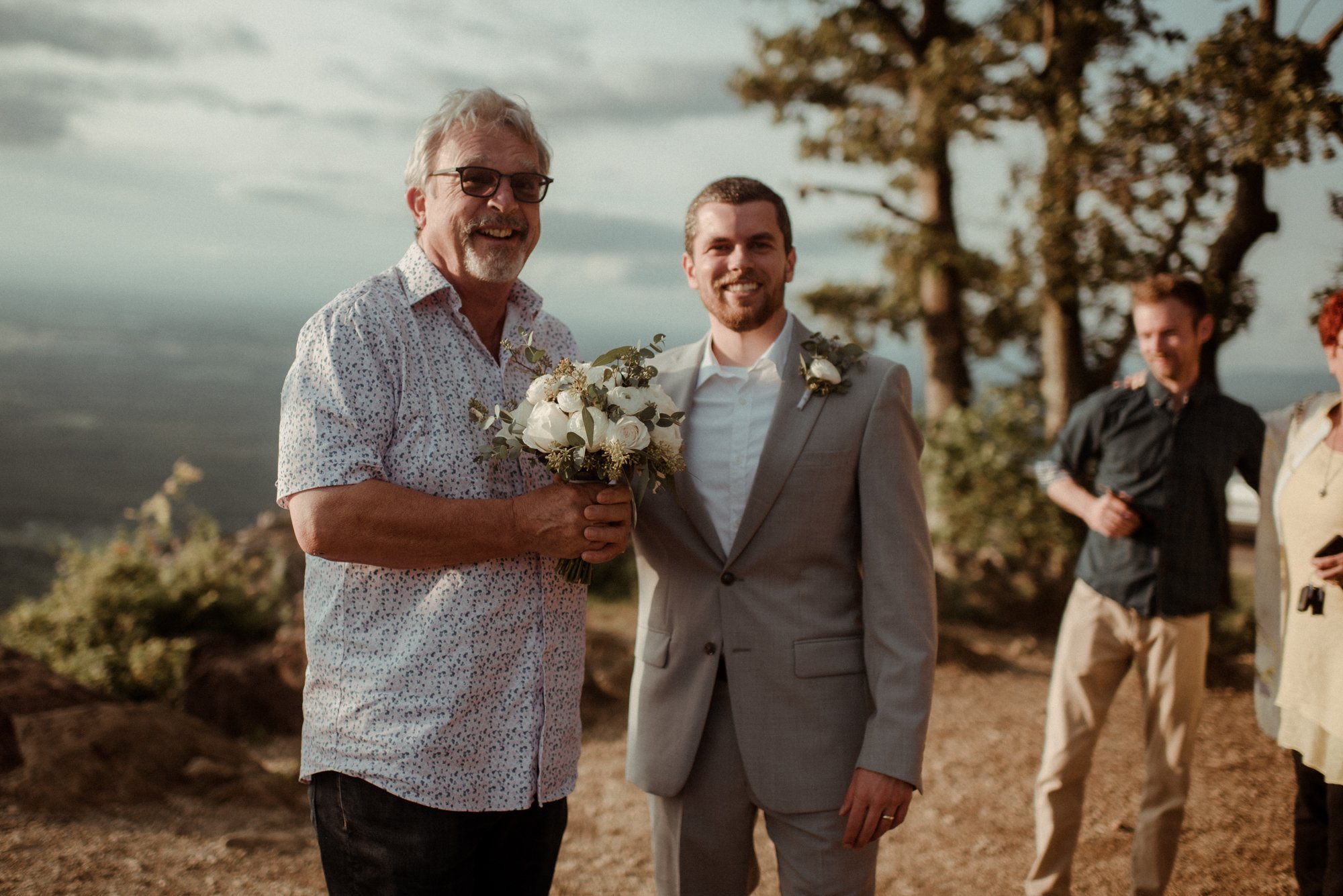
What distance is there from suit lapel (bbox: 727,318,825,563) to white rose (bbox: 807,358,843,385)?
0.19ft

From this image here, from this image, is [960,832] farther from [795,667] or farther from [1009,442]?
[1009,442]

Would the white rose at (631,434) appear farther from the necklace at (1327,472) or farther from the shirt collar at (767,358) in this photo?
the necklace at (1327,472)

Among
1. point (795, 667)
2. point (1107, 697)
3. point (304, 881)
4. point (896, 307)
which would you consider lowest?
point (304, 881)

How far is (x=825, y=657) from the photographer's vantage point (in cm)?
269

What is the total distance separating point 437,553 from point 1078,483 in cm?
357

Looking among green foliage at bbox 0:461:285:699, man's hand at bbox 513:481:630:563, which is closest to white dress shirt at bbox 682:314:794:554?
man's hand at bbox 513:481:630:563

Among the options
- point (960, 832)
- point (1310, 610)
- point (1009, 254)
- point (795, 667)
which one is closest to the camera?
point (795, 667)

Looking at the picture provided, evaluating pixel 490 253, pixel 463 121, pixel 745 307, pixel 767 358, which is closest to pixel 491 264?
pixel 490 253

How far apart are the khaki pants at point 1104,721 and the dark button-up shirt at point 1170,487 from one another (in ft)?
0.39

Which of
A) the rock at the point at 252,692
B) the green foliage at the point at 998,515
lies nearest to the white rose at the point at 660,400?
the rock at the point at 252,692

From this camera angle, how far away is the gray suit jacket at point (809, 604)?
2.64 m

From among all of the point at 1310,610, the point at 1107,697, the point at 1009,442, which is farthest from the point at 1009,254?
A: the point at 1310,610

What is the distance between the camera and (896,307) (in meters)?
10.1

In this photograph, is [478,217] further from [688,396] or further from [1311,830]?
[1311,830]
